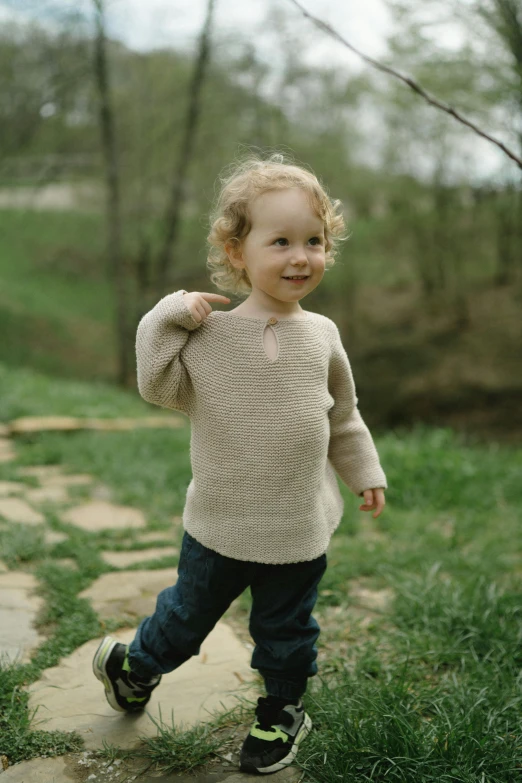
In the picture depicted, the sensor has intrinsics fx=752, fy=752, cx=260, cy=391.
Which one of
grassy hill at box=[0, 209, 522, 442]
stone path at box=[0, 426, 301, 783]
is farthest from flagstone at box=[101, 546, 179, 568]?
grassy hill at box=[0, 209, 522, 442]

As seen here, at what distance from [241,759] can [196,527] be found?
0.57 meters

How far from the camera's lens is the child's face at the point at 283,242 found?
1.78 m

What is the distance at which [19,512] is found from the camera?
140 inches

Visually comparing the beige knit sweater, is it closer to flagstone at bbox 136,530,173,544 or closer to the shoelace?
the shoelace

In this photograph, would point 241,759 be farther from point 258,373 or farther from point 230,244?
point 230,244

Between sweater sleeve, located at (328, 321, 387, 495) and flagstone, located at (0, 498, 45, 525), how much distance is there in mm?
1808

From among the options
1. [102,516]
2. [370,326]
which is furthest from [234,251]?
[370,326]

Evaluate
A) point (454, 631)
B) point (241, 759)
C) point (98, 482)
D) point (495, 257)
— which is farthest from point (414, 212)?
point (241, 759)

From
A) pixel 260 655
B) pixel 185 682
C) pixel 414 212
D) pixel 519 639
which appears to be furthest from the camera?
pixel 414 212

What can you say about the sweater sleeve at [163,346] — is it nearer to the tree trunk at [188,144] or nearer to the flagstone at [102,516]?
the flagstone at [102,516]

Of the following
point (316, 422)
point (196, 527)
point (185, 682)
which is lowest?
point (185, 682)

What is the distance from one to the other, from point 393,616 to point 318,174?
8.62 m

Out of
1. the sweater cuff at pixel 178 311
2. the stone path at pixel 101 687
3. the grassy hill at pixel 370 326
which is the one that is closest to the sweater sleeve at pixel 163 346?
the sweater cuff at pixel 178 311

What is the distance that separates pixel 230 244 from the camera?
6.18 ft
